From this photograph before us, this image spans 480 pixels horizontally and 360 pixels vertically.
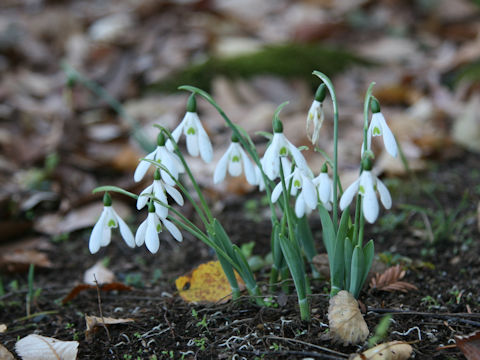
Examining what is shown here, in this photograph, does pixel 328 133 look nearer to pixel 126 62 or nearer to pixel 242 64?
pixel 242 64

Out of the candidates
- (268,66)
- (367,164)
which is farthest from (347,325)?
(268,66)

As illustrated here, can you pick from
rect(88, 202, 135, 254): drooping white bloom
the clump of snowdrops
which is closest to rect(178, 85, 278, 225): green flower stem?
the clump of snowdrops

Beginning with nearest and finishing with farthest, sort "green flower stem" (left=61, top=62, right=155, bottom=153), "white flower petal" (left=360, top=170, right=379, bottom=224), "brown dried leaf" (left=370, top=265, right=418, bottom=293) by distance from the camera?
1. "white flower petal" (left=360, top=170, right=379, bottom=224)
2. "brown dried leaf" (left=370, top=265, right=418, bottom=293)
3. "green flower stem" (left=61, top=62, right=155, bottom=153)

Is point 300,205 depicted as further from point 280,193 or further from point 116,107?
point 116,107

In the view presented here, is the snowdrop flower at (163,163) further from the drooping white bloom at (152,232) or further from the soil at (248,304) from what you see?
the soil at (248,304)

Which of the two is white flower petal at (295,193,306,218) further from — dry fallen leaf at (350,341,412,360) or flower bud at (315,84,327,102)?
dry fallen leaf at (350,341,412,360)

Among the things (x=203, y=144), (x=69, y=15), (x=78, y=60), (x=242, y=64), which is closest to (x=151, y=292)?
(x=203, y=144)
